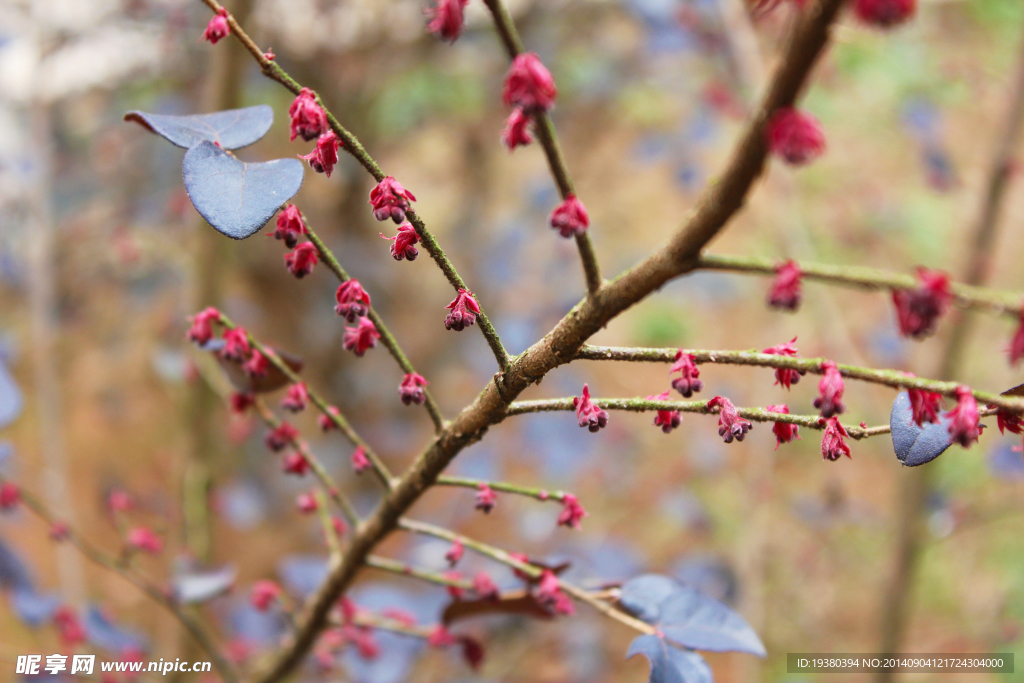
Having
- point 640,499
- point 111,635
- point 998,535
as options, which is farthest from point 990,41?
point 111,635

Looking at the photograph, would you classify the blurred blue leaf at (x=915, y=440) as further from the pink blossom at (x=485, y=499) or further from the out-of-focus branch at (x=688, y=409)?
the pink blossom at (x=485, y=499)

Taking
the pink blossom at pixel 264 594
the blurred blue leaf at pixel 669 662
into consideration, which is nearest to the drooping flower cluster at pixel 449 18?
the blurred blue leaf at pixel 669 662

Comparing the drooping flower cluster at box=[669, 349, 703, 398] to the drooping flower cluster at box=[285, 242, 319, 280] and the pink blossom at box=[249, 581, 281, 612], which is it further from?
the pink blossom at box=[249, 581, 281, 612]

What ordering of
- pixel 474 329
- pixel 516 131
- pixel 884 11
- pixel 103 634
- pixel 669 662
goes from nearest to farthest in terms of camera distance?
pixel 884 11, pixel 516 131, pixel 669 662, pixel 103 634, pixel 474 329

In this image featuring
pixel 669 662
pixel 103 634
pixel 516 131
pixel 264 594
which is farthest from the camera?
pixel 103 634

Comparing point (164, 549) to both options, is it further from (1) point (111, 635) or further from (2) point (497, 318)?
(2) point (497, 318)

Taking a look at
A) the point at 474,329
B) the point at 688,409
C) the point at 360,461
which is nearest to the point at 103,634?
the point at 360,461

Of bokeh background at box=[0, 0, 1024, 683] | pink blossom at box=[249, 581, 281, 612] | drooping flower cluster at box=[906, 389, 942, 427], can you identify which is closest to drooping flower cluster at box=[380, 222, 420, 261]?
drooping flower cluster at box=[906, 389, 942, 427]

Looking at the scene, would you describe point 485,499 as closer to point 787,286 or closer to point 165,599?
point 787,286
